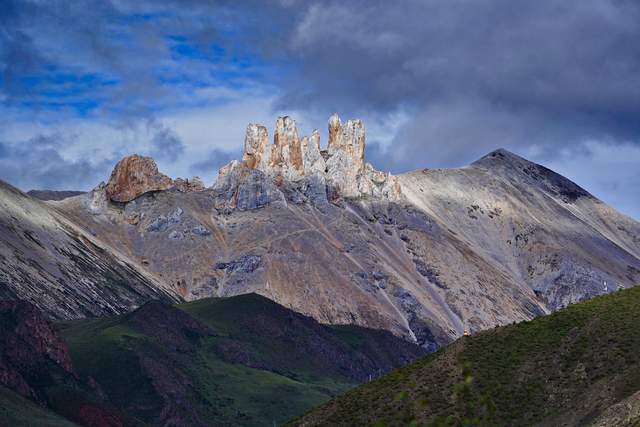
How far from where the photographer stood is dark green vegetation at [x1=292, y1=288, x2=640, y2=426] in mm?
109625

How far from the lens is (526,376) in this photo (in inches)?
4619

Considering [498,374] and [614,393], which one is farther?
[498,374]

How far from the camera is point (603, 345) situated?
4700 inches

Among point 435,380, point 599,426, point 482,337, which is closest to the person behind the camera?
point 599,426

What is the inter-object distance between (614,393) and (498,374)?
13.6m

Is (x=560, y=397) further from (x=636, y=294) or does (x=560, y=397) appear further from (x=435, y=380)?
(x=636, y=294)

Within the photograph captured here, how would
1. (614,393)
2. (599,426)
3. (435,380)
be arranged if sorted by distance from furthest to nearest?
(435,380)
(614,393)
(599,426)

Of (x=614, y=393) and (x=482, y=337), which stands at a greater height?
(x=482, y=337)

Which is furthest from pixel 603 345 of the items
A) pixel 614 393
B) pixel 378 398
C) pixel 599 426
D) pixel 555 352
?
pixel 599 426

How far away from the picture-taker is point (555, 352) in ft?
397

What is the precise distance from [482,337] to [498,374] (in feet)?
32.4

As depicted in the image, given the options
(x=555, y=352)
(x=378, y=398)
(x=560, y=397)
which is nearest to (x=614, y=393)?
(x=560, y=397)

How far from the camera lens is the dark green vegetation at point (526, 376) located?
10962 centimetres

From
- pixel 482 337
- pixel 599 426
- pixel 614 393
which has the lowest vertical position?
pixel 599 426
